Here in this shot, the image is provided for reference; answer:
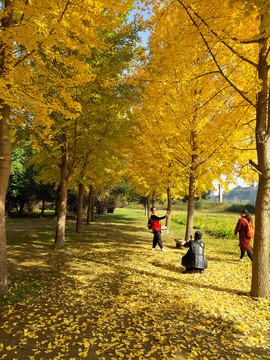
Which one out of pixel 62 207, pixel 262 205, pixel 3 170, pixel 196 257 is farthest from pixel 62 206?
pixel 262 205

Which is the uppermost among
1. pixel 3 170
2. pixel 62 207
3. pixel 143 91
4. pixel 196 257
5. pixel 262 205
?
pixel 143 91

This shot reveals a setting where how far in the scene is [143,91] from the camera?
9.70 m

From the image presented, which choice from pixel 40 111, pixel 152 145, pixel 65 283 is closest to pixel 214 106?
pixel 152 145

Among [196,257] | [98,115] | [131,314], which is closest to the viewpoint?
[131,314]

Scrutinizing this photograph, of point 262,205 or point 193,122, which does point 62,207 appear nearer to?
point 193,122

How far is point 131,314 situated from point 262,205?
3.44 meters

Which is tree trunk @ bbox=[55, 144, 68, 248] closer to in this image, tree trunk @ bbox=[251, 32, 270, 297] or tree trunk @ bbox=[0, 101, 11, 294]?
tree trunk @ bbox=[0, 101, 11, 294]

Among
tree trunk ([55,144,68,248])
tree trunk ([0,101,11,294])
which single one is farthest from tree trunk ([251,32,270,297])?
tree trunk ([55,144,68,248])

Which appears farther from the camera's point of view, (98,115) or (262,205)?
(98,115)

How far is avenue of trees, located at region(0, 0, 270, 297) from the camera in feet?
15.7

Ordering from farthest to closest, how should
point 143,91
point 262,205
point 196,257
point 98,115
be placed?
1. point 143,91
2. point 98,115
3. point 196,257
4. point 262,205

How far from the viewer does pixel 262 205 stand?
15.8 feet

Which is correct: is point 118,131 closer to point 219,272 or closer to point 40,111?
point 40,111

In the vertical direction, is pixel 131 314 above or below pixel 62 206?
below
